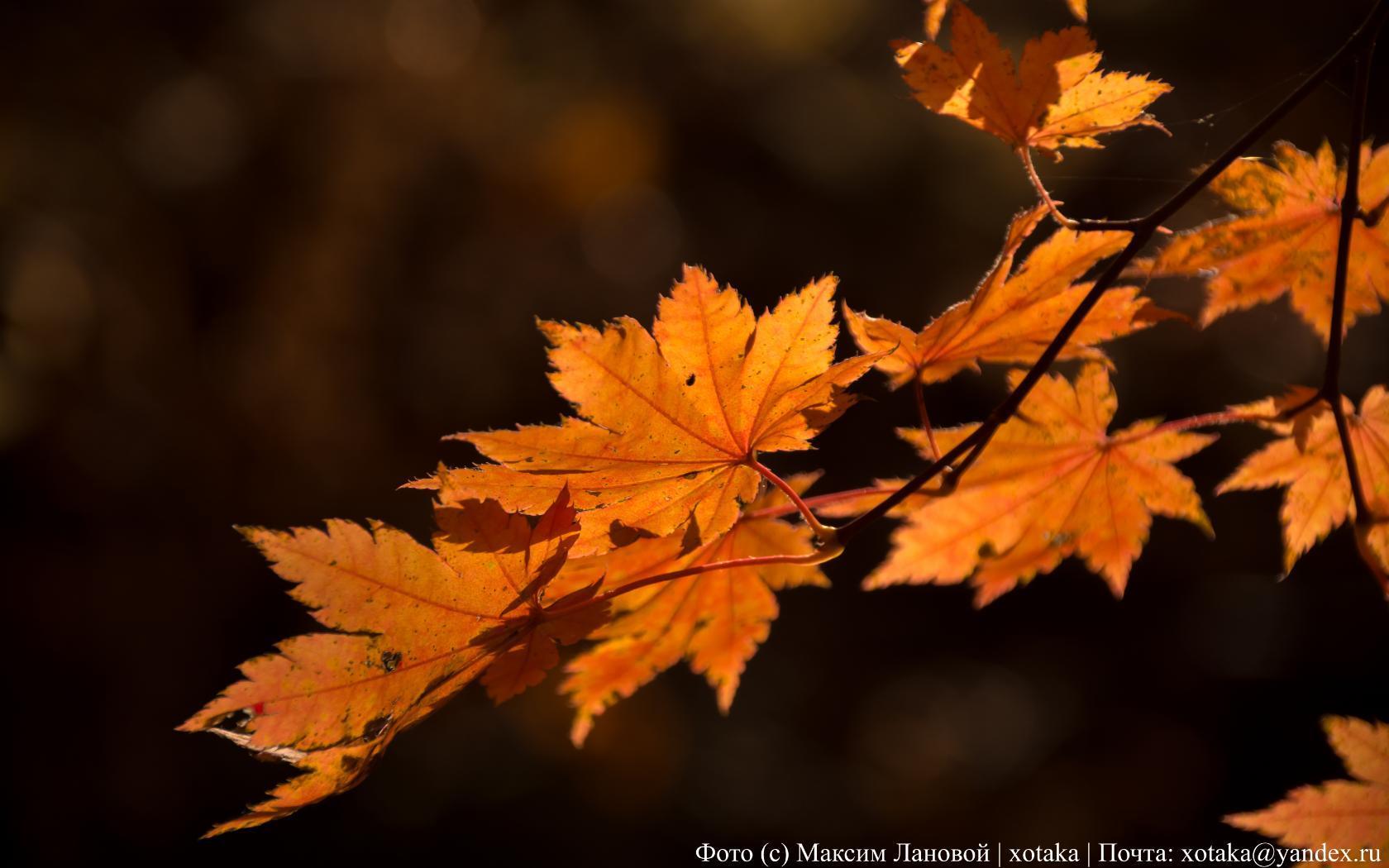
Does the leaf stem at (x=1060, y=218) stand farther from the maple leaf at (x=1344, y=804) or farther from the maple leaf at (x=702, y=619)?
the maple leaf at (x=1344, y=804)

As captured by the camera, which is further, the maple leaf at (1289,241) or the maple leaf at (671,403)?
the maple leaf at (1289,241)

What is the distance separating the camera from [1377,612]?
169 inches

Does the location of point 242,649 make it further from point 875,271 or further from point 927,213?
point 927,213

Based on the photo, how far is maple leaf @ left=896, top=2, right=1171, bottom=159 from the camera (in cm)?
69

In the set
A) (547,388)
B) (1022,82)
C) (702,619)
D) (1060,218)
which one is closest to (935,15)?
(1022,82)

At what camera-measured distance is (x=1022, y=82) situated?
2.31 feet

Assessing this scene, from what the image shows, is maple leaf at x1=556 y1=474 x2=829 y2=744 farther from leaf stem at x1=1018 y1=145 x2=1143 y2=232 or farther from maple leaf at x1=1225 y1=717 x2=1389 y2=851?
maple leaf at x1=1225 y1=717 x2=1389 y2=851

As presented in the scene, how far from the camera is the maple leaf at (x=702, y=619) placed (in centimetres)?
88

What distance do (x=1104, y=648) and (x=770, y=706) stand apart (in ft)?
5.81

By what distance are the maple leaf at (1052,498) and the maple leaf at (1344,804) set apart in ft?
0.71

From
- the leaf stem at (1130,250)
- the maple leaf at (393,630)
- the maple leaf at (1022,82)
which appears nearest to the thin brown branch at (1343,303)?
the leaf stem at (1130,250)

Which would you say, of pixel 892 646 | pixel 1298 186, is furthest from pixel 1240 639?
pixel 1298 186

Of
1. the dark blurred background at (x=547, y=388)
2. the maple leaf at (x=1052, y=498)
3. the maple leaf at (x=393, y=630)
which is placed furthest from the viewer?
the dark blurred background at (x=547, y=388)

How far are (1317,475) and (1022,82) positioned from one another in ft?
1.71
